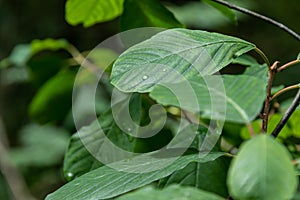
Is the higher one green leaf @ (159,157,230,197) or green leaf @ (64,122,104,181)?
green leaf @ (159,157,230,197)

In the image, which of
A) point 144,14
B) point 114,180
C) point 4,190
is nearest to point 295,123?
point 144,14

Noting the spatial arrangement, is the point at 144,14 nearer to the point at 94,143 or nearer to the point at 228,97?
the point at 94,143

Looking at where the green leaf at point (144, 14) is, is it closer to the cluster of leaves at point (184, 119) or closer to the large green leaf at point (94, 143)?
the cluster of leaves at point (184, 119)

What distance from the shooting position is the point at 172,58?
1.58ft

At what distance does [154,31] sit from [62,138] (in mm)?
1880

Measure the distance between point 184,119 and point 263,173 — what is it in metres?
0.46

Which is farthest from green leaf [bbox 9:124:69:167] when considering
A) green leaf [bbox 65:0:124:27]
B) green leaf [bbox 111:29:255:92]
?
green leaf [bbox 111:29:255:92]

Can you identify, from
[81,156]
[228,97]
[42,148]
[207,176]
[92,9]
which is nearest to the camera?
[228,97]

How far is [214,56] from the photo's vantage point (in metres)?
0.49

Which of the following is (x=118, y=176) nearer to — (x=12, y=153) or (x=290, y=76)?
(x=12, y=153)

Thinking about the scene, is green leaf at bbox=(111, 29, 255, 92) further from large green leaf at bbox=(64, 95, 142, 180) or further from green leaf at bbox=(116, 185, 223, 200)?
large green leaf at bbox=(64, 95, 142, 180)

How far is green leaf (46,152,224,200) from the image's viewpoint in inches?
17.4

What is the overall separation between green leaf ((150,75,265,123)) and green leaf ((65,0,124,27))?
17.0 inches

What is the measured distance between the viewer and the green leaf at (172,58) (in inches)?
18.4
